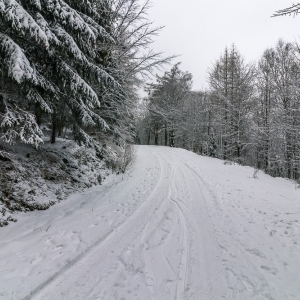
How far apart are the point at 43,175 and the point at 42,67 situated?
3.16 metres

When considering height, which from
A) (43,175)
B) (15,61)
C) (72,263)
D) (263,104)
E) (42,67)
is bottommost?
(72,263)

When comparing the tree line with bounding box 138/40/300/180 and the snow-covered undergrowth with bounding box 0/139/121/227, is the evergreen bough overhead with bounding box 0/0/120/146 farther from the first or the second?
the tree line with bounding box 138/40/300/180

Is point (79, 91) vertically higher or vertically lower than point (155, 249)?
higher

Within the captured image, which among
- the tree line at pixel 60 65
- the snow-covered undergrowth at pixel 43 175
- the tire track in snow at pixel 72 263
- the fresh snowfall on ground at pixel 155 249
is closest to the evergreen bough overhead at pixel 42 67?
the tree line at pixel 60 65

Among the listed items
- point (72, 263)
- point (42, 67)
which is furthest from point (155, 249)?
point (42, 67)

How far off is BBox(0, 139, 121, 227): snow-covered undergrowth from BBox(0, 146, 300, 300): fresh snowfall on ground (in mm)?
361

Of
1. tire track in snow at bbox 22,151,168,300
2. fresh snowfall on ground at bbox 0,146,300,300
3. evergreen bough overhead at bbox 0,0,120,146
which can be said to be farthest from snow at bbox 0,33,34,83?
tire track in snow at bbox 22,151,168,300

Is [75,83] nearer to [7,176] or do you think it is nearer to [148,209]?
[7,176]

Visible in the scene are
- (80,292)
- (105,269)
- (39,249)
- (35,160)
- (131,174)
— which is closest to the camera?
(80,292)

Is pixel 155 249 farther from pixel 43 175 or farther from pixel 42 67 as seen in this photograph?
pixel 42 67

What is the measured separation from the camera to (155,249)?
3141mm

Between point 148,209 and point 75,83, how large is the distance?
4.07 m

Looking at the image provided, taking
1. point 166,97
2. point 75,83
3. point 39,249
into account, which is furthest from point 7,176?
point 166,97

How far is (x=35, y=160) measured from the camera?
19.6ft
